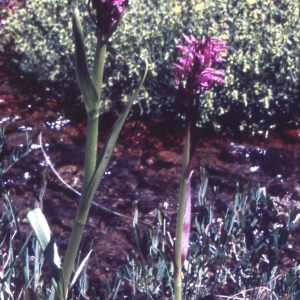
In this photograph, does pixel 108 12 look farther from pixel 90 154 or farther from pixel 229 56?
pixel 229 56

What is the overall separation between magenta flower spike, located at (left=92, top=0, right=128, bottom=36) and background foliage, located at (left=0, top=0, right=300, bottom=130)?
2.25 metres

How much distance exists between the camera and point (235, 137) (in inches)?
144

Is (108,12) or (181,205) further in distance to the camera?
(181,205)

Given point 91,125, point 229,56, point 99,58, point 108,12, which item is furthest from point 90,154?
point 229,56

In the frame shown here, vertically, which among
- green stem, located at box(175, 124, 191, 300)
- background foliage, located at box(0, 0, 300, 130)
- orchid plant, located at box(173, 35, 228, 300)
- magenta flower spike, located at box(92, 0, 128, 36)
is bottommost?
green stem, located at box(175, 124, 191, 300)

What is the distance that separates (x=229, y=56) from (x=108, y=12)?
2.35 meters

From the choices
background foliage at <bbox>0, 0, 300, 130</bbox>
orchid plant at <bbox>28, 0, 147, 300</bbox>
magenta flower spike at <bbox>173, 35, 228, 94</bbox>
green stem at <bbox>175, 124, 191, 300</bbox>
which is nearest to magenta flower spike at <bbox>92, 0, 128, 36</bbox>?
orchid plant at <bbox>28, 0, 147, 300</bbox>

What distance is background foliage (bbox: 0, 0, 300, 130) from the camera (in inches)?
139

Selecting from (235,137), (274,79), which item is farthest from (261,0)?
(235,137)

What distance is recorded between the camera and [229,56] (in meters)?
3.50

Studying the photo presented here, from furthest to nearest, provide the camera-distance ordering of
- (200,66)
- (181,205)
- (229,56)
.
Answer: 1. (229,56)
2. (181,205)
3. (200,66)

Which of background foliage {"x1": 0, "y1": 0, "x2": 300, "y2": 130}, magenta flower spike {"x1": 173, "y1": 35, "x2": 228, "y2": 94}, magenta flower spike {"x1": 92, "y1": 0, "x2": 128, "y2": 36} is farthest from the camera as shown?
background foliage {"x1": 0, "y1": 0, "x2": 300, "y2": 130}

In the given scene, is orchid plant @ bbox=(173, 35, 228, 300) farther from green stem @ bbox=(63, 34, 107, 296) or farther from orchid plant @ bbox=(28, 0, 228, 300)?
green stem @ bbox=(63, 34, 107, 296)

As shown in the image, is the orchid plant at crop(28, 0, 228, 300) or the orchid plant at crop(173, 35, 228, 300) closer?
the orchid plant at crop(28, 0, 228, 300)
